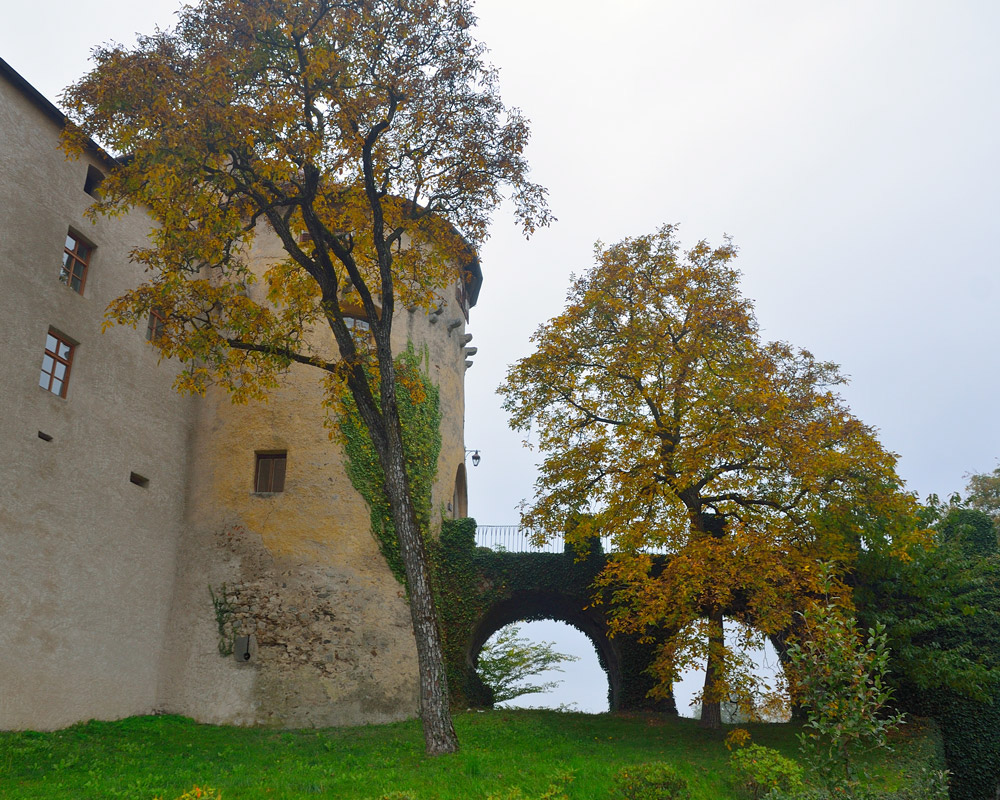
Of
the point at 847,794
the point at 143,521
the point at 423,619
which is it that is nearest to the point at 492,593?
the point at 143,521

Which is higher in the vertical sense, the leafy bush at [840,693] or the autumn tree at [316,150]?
the autumn tree at [316,150]

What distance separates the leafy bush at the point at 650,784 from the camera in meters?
9.59

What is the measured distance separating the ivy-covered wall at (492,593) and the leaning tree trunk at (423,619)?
798 cm

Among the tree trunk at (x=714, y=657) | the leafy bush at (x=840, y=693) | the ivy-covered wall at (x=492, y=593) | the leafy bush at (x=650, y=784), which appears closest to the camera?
the leafy bush at (x=840, y=693)

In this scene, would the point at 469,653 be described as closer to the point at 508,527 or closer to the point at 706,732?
the point at 508,527

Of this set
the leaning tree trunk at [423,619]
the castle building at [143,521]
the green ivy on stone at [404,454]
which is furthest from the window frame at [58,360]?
the leaning tree trunk at [423,619]

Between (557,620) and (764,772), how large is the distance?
48.3ft

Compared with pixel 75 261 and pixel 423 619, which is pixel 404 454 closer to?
pixel 423 619

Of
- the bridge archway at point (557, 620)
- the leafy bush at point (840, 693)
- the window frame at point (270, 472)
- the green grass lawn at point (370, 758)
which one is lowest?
the green grass lawn at point (370, 758)

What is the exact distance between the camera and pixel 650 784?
31.8 feet

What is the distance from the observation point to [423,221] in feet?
51.4

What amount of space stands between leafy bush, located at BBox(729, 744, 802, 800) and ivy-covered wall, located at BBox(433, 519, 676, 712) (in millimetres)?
9148

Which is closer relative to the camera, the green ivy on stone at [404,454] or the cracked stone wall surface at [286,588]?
the cracked stone wall surface at [286,588]

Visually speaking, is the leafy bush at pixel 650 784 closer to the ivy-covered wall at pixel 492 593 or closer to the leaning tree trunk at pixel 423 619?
the leaning tree trunk at pixel 423 619
